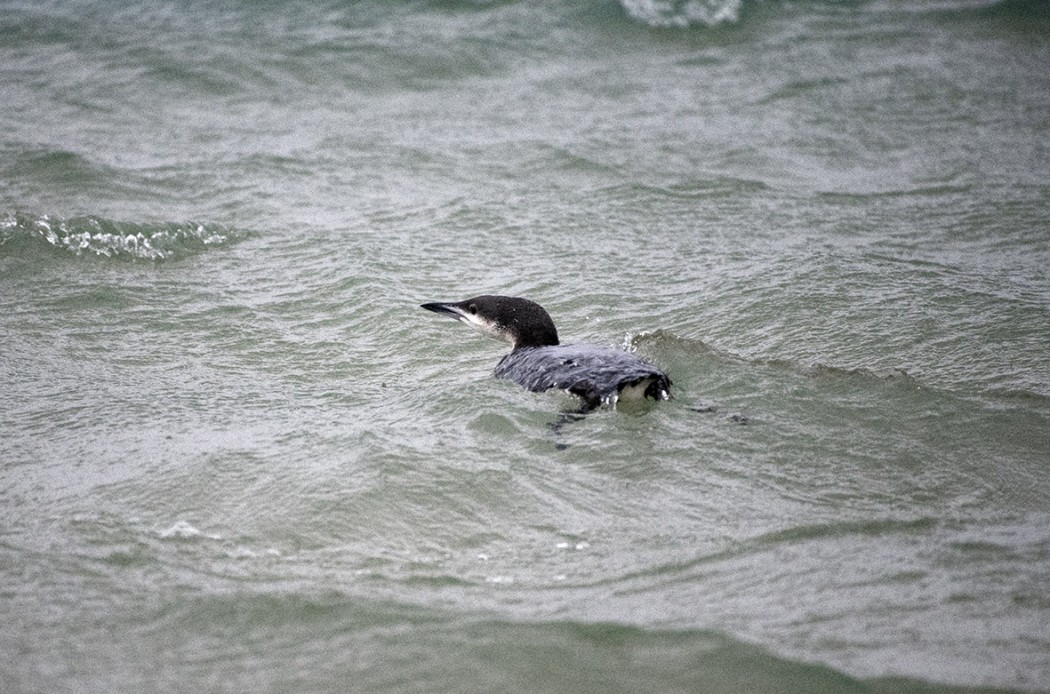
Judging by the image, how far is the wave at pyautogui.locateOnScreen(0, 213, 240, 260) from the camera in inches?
331

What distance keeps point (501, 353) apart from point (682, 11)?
879cm

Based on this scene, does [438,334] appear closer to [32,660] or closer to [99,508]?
[99,508]

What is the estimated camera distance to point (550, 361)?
240 inches

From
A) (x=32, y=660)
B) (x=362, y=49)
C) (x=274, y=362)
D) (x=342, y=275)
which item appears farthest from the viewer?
(x=362, y=49)

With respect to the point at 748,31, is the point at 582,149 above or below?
below

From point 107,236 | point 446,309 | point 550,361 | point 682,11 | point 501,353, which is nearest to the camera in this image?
point 550,361

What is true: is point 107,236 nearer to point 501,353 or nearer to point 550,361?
point 501,353

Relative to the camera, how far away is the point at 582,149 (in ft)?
35.0

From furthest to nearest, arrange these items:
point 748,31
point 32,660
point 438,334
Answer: point 748,31
point 438,334
point 32,660

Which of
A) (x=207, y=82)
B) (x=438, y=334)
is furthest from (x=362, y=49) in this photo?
(x=438, y=334)

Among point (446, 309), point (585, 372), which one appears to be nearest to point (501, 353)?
point (446, 309)

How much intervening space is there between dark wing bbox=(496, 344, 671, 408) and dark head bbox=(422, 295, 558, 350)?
255 mm

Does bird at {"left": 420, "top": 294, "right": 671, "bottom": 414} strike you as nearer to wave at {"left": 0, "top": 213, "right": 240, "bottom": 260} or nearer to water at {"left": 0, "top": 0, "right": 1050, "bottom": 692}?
water at {"left": 0, "top": 0, "right": 1050, "bottom": 692}

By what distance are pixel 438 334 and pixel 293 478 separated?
2376 millimetres
